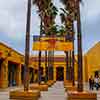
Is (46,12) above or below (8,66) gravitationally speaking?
A: above

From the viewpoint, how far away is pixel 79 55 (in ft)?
87.2

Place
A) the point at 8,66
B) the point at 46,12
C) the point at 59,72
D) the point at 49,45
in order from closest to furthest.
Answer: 1. the point at 49,45
2. the point at 46,12
3. the point at 8,66
4. the point at 59,72

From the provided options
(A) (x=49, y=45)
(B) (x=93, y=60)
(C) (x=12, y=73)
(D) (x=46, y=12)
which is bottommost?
(C) (x=12, y=73)

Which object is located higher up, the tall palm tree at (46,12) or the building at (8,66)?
the tall palm tree at (46,12)

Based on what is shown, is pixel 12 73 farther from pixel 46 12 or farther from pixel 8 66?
pixel 46 12

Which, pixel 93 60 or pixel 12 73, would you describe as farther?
pixel 93 60

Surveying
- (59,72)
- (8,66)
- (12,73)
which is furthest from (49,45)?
(59,72)

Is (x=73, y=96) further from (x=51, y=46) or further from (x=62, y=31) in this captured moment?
(x=62, y=31)

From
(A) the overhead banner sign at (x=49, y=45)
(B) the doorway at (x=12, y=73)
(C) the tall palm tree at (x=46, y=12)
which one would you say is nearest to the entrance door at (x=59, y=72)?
(B) the doorway at (x=12, y=73)

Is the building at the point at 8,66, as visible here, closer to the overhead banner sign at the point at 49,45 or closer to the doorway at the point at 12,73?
the doorway at the point at 12,73

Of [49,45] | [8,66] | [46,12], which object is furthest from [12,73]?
[49,45]

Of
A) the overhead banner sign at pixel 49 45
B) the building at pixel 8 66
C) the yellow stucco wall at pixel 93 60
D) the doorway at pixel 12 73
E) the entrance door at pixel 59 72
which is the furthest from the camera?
the entrance door at pixel 59 72

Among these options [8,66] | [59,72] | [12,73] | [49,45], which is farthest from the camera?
[59,72]

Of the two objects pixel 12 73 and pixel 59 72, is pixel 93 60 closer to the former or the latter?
pixel 12 73
